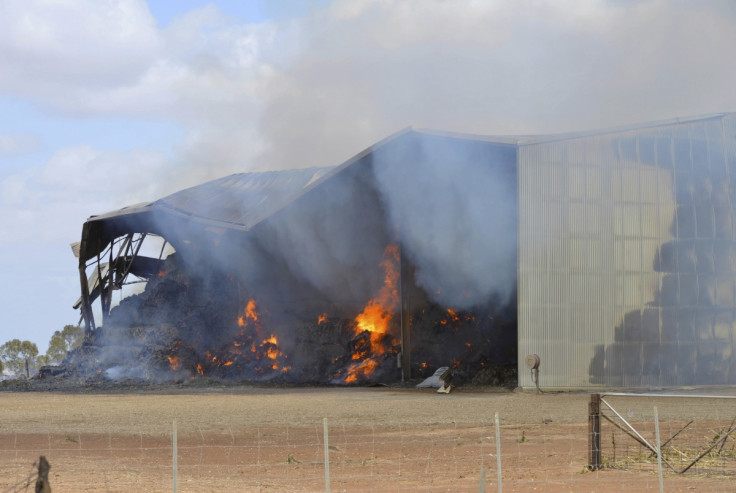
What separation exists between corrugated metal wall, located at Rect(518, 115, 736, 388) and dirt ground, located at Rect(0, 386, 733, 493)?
194 centimetres

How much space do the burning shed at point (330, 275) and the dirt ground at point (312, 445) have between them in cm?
836

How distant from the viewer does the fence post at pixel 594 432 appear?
11719 millimetres

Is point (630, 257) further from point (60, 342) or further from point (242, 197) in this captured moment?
point (60, 342)

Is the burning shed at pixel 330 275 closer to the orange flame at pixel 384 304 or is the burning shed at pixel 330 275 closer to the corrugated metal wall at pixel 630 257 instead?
the orange flame at pixel 384 304

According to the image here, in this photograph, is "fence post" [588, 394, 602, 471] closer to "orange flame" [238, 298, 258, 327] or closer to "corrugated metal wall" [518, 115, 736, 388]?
"corrugated metal wall" [518, 115, 736, 388]

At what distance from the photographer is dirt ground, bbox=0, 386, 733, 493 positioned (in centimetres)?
1153

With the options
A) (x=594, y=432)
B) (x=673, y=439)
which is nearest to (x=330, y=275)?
(x=673, y=439)

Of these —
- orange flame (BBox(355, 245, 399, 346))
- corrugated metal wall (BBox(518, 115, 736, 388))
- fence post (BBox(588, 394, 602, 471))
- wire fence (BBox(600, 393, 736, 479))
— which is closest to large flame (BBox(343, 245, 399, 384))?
orange flame (BBox(355, 245, 399, 346))

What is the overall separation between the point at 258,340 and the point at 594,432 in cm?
2687

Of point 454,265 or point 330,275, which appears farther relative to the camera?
point 330,275

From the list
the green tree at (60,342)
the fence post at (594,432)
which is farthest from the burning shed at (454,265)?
the green tree at (60,342)

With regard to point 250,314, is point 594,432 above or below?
below

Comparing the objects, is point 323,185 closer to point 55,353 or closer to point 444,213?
point 444,213

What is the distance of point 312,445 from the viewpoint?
1543 centimetres
